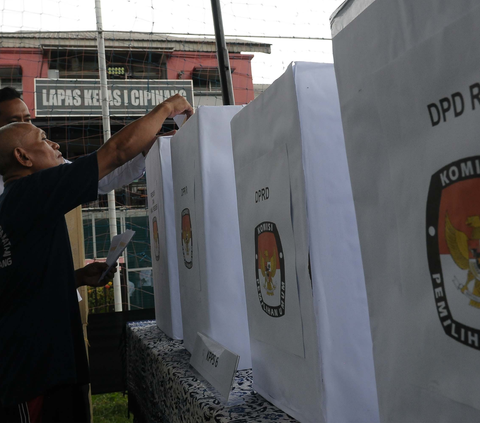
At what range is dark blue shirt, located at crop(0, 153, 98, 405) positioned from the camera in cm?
83

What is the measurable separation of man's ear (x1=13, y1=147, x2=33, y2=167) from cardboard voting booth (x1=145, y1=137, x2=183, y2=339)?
249 mm

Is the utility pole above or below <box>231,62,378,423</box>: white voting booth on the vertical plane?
above

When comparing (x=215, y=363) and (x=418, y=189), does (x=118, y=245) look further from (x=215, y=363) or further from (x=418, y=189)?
(x=418, y=189)

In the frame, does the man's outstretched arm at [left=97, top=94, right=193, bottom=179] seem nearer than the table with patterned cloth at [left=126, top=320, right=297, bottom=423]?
No

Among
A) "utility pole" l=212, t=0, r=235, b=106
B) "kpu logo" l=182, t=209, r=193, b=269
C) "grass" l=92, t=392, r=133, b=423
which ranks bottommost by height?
"grass" l=92, t=392, r=133, b=423

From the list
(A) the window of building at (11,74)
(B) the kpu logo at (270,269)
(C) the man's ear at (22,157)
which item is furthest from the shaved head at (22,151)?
(A) the window of building at (11,74)

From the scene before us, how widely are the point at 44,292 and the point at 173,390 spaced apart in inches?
12.9

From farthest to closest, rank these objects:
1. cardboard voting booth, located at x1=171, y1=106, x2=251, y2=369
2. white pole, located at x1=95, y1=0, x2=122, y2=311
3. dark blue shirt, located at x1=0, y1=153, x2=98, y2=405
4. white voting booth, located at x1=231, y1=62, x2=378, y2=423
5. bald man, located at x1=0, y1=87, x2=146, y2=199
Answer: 1. white pole, located at x1=95, y1=0, x2=122, y2=311
2. bald man, located at x1=0, y1=87, x2=146, y2=199
3. dark blue shirt, located at x1=0, y1=153, x2=98, y2=405
4. cardboard voting booth, located at x1=171, y1=106, x2=251, y2=369
5. white voting booth, located at x1=231, y1=62, x2=378, y2=423

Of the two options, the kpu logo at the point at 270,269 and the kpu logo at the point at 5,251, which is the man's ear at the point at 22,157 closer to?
the kpu logo at the point at 5,251

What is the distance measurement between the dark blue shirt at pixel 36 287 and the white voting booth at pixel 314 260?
1.63 ft

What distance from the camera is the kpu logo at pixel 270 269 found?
1.54 feet

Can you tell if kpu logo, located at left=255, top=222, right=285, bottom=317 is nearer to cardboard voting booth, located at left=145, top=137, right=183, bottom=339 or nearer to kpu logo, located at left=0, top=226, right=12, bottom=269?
cardboard voting booth, located at left=145, top=137, right=183, bottom=339

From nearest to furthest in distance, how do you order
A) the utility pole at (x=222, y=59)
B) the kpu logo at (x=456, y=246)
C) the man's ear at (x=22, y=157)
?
the kpu logo at (x=456, y=246) → the man's ear at (x=22, y=157) → the utility pole at (x=222, y=59)

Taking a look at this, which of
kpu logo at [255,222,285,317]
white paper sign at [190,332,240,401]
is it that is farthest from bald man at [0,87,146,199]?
kpu logo at [255,222,285,317]
